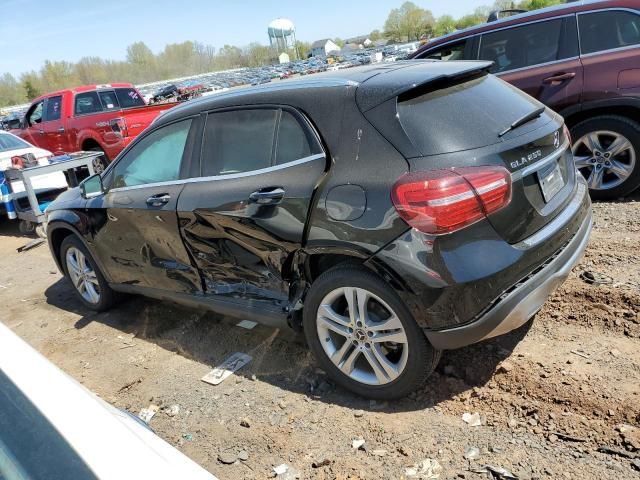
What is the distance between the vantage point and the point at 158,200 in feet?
12.3

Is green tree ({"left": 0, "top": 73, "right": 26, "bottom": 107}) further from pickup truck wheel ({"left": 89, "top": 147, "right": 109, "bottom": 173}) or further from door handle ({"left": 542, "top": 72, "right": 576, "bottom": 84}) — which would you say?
door handle ({"left": 542, "top": 72, "right": 576, "bottom": 84})

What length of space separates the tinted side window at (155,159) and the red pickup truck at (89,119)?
643 cm

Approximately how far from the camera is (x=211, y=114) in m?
3.56

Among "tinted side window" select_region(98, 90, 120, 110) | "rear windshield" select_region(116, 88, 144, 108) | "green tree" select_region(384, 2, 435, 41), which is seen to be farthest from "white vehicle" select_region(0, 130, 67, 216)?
"green tree" select_region(384, 2, 435, 41)

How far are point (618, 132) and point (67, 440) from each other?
17.8ft

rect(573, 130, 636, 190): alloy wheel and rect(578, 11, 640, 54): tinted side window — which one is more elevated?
rect(578, 11, 640, 54): tinted side window

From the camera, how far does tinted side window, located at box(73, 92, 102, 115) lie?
11836 mm

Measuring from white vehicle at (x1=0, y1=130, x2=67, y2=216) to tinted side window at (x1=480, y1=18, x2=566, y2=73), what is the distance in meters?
6.77

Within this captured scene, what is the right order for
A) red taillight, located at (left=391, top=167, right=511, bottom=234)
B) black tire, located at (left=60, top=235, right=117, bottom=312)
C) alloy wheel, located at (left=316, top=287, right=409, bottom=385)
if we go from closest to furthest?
1. red taillight, located at (left=391, top=167, right=511, bottom=234)
2. alloy wheel, located at (left=316, top=287, right=409, bottom=385)
3. black tire, located at (left=60, top=235, right=117, bottom=312)

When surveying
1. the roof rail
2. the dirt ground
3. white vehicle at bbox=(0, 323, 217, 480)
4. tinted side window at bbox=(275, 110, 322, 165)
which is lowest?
the dirt ground

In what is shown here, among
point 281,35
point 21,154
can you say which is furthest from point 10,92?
point 21,154

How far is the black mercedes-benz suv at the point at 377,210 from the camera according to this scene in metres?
2.55

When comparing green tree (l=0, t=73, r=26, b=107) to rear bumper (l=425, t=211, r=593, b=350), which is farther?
green tree (l=0, t=73, r=26, b=107)

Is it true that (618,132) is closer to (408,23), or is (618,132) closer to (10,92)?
(10,92)
